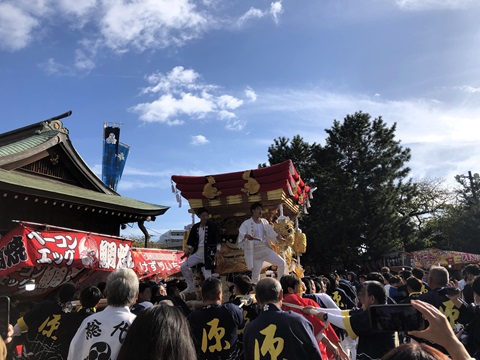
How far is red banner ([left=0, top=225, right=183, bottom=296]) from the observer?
8227 mm

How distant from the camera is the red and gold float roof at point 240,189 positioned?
784cm

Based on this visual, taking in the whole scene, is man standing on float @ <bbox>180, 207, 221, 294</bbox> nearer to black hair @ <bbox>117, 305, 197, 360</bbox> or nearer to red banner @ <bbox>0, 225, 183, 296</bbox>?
red banner @ <bbox>0, 225, 183, 296</bbox>

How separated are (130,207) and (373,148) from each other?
19.6 metres

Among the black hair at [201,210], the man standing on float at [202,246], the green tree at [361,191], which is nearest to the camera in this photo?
the man standing on float at [202,246]

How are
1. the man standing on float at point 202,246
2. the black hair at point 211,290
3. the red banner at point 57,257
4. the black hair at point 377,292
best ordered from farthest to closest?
the red banner at point 57,257 → the man standing on float at point 202,246 → the black hair at point 211,290 → the black hair at point 377,292

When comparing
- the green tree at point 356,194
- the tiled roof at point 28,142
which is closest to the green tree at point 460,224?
the green tree at point 356,194

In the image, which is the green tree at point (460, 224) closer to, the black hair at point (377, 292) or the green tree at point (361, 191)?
the green tree at point (361, 191)

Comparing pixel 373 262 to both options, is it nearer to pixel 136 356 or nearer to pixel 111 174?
pixel 111 174

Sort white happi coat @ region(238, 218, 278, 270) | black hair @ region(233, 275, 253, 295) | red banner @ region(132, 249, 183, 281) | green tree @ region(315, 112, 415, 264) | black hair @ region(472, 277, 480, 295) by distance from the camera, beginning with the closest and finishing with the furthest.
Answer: black hair @ region(472, 277, 480, 295) < black hair @ region(233, 275, 253, 295) < white happi coat @ region(238, 218, 278, 270) < red banner @ region(132, 249, 183, 281) < green tree @ region(315, 112, 415, 264)

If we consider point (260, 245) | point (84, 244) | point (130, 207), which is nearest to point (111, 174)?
point (130, 207)

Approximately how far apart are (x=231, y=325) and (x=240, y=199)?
177 inches

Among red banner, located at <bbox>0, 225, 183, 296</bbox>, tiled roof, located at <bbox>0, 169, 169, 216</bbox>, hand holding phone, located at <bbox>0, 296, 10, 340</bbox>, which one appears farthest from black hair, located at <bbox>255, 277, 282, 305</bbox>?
tiled roof, located at <bbox>0, 169, 169, 216</bbox>

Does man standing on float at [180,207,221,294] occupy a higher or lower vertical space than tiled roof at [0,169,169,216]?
lower

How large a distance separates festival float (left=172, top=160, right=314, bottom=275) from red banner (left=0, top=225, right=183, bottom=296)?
3202mm
